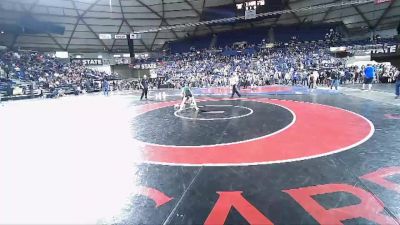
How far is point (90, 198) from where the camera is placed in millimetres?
3859

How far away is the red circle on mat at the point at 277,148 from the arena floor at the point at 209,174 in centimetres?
2

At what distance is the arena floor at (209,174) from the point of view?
330 centimetres

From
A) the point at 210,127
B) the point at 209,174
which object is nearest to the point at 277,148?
the point at 209,174

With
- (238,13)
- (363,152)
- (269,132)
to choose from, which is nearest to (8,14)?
(238,13)

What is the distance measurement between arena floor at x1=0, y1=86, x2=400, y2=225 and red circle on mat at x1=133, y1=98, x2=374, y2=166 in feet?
0.07

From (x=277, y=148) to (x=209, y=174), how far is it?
1.97 metres

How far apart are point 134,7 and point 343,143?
37301mm

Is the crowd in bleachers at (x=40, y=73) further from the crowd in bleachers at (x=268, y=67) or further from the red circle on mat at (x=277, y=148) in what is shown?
the red circle on mat at (x=277, y=148)

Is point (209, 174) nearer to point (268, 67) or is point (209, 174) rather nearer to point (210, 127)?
point (210, 127)

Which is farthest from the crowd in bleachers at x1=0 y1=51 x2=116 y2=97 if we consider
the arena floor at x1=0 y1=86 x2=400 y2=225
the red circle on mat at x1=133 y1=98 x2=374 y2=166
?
the red circle on mat at x1=133 y1=98 x2=374 y2=166

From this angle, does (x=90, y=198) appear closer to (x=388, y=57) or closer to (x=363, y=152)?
(x=363, y=152)

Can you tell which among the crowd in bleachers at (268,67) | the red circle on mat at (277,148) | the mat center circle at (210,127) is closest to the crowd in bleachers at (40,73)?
the crowd in bleachers at (268,67)

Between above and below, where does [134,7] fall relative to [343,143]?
above

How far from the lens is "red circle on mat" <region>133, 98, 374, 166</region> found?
523 centimetres
